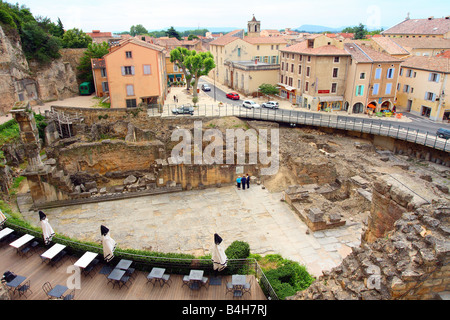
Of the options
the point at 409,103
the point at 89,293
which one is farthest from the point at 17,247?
the point at 409,103

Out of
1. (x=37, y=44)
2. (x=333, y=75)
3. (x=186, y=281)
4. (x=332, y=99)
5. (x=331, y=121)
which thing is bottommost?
(x=186, y=281)

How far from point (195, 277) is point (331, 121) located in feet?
101

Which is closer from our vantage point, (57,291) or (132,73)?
(57,291)

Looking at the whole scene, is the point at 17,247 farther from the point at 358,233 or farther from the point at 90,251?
the point at 358,233

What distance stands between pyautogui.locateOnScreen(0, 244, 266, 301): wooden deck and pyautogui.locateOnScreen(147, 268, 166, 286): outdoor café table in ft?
0.78

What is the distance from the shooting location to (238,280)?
10.4 meters

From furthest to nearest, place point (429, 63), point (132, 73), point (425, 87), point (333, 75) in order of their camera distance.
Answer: point (333, 75) < point (425, 87) < point (429, 63) < point (132, 73)

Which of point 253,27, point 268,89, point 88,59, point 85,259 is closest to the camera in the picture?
point 85,259

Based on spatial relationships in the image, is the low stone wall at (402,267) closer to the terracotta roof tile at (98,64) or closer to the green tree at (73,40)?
the terracotta roof tile at (98,64)

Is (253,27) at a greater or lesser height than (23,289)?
greater

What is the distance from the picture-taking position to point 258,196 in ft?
67.1

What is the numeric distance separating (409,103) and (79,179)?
44.6 meters

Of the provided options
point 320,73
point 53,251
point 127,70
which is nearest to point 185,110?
point 127,70

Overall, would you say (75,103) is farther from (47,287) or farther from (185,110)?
(47,287)
